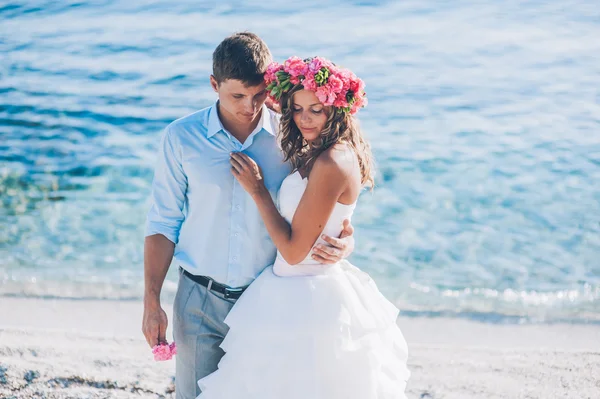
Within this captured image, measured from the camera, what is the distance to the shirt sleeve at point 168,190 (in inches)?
129

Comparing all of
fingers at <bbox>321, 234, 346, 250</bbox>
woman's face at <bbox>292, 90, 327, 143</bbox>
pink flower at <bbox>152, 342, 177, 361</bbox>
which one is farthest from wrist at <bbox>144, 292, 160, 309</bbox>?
woman's face at <bbox>292, 90, 327, 143</bbox>

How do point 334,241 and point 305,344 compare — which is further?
point 334,241

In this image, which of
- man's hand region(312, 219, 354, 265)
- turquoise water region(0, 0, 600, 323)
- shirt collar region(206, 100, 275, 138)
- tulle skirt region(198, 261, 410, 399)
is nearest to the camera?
tulle skirt region(198, 261, 410, 399)

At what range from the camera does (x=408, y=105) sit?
36.8ft

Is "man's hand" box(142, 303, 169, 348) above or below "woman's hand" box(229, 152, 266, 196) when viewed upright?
below

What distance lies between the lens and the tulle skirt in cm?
305

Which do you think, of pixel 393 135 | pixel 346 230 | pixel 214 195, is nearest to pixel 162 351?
pixel 214 195

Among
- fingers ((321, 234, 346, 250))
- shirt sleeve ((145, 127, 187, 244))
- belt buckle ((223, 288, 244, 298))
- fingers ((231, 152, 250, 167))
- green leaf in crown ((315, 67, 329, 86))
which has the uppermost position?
green leaf in crown ((315, 67, 329, 86))

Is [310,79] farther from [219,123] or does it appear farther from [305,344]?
[305,344]

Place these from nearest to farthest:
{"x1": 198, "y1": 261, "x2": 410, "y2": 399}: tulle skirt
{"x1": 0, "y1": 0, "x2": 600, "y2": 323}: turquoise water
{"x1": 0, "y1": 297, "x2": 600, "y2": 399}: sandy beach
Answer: {"x1": 198, "y1": 261, "x2": 410, "y2": 399}: tulle skirt < {"x1": 0, "y1": 297, "x2": 600, "y2": 399}: sandy beach < {"x1": 0, "y1": 0, "x2": 600, "y2": 323}: turquoise water

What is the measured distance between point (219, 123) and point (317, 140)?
41cm

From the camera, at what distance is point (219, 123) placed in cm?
326

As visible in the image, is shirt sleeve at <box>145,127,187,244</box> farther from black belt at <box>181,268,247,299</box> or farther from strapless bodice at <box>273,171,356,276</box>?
strapless bodice at <box>273,171,356,276</box>

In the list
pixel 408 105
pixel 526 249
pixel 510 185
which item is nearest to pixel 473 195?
pixel 510 185
